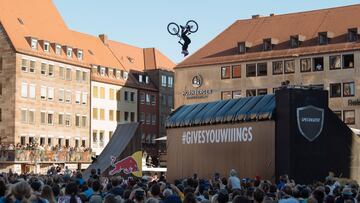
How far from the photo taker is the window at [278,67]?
73.5 meters

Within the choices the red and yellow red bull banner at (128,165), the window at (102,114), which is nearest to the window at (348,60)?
the window at (102,114)

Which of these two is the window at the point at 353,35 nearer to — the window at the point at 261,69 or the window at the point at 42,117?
the window at the point at 261,69

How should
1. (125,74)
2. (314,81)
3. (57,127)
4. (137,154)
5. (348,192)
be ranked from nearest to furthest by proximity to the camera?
(348,192)
(137,154)
(314,81)
(57,127)
(125,74)

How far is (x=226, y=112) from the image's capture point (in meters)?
31.2

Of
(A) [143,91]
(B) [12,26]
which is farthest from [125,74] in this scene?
(B) [12,26]

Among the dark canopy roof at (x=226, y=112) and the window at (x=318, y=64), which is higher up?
the window at (x=318, y=64)

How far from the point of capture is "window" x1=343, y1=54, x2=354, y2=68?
226ft

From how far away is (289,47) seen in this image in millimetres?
73750

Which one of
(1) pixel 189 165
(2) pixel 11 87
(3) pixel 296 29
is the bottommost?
(1) pixel 189 165

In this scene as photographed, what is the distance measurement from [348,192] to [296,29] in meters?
61.1

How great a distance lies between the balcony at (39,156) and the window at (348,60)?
1092 inches

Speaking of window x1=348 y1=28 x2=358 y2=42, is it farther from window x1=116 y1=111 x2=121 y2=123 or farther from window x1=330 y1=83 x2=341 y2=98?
window x1=116 y1=111 x2=121 y2=123

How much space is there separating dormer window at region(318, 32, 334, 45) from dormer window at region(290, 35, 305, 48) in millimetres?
1848

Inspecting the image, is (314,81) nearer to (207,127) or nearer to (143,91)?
(143,91)
